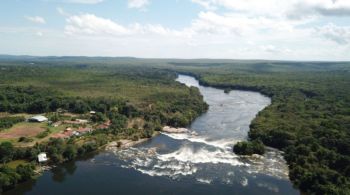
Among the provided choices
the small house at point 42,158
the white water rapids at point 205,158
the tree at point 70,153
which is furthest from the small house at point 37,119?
the small house at point 42,158

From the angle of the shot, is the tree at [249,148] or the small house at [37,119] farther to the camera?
the small house at [37,119]

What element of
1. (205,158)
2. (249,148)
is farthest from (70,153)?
(249,148)

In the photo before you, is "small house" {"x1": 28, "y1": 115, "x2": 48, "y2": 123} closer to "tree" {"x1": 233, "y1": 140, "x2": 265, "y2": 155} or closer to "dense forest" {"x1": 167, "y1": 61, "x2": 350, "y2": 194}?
"tree" {"x1": 233, "y1": 140, "x2": 265, "y2": 155}

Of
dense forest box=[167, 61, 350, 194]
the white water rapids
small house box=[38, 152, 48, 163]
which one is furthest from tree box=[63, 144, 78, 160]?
dense forest box=[167, 61, 350, 194]

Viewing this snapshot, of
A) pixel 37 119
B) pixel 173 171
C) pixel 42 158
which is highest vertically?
pixel 37 119

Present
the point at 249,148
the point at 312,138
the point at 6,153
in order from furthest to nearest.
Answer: the point at 312,138
the point at 249,148
the point at 6,153

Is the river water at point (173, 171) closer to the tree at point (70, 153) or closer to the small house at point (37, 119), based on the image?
the tree at point (70, 153)

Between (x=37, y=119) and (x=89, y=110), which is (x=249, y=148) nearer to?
(x=89, y=110)

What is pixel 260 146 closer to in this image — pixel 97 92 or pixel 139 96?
pixel 139 96
